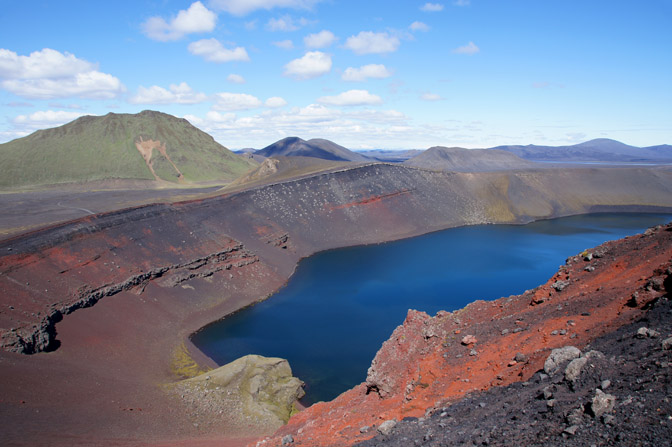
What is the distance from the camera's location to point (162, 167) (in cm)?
10594

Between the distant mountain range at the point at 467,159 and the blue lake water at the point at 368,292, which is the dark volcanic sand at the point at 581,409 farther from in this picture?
the distant mountain range at the point at 467,159

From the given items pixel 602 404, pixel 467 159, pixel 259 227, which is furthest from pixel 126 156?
pixel 602 404

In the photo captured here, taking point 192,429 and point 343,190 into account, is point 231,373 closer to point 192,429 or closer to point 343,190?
point 192,429

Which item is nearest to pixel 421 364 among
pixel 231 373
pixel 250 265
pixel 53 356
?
pixel 231 373

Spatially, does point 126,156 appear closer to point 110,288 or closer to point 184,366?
point 110,288

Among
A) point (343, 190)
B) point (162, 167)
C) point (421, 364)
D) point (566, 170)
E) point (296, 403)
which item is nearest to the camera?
point (421, 364)

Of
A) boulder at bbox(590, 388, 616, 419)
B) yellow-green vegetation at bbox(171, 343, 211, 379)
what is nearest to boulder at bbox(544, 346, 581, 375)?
boulder at bbox(590, 388, 616, 419)

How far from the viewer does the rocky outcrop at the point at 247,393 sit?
19.9 meters

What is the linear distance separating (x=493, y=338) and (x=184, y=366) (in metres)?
19.1

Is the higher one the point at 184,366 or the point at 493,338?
the point at 493,338

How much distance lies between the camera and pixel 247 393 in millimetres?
21250

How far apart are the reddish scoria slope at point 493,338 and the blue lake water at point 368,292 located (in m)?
8.99

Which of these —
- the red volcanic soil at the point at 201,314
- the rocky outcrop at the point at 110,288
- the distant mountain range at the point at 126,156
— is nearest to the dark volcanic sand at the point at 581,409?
the red volcanic soil at the point at 201,314

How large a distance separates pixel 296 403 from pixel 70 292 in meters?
17.7
